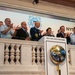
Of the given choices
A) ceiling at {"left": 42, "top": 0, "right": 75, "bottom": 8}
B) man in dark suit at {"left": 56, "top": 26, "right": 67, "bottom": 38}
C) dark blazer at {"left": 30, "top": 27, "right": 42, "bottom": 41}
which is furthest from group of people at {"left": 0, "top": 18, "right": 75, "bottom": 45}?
ceiling at {"left": 42, "top": 0, "right": 75, "bottom": 8}

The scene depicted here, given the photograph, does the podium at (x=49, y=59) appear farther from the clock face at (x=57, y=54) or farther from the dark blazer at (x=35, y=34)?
the dark blazer at (x=35, y=34)

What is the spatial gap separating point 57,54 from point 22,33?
5.07 feet

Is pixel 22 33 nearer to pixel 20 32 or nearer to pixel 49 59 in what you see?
pixel 20 32

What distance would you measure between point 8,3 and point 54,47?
98.2 inches

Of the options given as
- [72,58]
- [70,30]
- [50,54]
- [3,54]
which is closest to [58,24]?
[70,30]

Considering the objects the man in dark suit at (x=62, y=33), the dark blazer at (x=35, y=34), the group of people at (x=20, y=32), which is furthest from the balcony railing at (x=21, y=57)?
the man in dark suit at (x=62, y=33)

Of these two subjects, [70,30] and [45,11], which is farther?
[70,30]

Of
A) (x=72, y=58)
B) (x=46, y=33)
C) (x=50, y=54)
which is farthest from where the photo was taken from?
(x=46, y=33)

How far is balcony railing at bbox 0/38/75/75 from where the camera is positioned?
545 centimetres

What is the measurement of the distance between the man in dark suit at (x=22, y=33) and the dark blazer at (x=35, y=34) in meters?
0.18

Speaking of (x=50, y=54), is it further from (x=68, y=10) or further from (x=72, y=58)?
(x=68, y=10)

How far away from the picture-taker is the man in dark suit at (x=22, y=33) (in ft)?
21.4

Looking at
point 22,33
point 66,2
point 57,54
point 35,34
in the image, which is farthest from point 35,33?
point 66,2

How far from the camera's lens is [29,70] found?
18.5 feet
